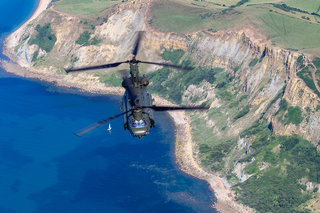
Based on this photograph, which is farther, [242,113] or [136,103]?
[242,113]

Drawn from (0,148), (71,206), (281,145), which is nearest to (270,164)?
(281,145)

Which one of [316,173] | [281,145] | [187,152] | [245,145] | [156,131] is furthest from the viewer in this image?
[156,131]

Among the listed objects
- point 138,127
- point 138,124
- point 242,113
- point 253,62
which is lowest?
point 242,113

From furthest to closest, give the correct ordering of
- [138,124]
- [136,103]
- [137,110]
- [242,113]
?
[242,113] → [136,103] → [138,124] → [137,110]

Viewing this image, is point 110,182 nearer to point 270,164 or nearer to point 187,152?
point 187,152

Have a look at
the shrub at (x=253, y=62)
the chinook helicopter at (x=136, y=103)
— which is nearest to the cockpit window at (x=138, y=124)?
the chinook helicopter at (x=136, y=103)

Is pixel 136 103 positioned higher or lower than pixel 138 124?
higher

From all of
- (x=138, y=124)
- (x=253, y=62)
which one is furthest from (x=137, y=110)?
(x=253, y=62)

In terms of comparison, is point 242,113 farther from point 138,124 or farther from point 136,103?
point 138,124

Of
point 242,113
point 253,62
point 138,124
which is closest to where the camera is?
point 138,124
